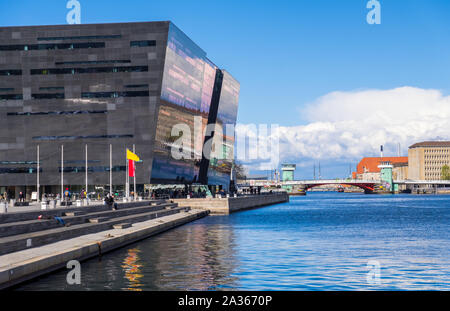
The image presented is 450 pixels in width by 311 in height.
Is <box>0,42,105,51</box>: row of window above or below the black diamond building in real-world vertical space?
above

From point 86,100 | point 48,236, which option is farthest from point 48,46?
point 48,236

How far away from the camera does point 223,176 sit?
164 m

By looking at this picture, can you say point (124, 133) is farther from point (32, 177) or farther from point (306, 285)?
point (306, 285)

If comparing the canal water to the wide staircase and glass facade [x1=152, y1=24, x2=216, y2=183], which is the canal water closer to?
the wide staircase

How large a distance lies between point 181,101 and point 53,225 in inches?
3039

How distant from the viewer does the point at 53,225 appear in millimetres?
Result: 42781

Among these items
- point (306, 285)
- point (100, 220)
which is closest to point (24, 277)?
point (306, 285)

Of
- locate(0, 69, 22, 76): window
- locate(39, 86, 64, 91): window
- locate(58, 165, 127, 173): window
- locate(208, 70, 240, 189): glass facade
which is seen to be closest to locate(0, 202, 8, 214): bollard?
locate(58, 165, 127, 173): window

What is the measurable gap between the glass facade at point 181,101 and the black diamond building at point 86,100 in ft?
1.24

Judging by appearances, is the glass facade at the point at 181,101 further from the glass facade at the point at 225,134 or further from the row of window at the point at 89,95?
the glass facade at the point at 225,134

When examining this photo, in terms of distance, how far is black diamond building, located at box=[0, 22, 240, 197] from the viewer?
10800cm

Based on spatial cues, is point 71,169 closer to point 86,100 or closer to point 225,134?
point 86,100

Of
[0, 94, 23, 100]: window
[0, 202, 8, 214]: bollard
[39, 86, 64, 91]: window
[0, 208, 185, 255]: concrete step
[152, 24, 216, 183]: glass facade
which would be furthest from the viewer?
[0, 94, 23, 100]: window

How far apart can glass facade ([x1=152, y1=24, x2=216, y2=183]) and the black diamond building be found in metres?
0.38
